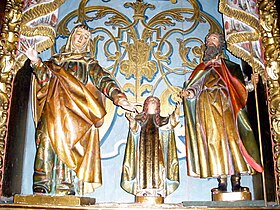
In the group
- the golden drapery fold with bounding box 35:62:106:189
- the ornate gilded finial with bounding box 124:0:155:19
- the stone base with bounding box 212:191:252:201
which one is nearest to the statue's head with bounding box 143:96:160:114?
the golden drapery fold with bounding box 35:62:106:189

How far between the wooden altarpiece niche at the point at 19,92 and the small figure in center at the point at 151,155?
0.59m

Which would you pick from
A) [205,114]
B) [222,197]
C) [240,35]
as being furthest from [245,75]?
[222,197]

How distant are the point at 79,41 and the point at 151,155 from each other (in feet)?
2.95

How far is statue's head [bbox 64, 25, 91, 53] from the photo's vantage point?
289 cm

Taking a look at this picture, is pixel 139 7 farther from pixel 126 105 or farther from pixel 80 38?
pixel 126 105

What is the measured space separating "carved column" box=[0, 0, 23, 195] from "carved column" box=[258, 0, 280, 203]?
1545 millimetres

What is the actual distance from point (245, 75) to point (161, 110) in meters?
0.63

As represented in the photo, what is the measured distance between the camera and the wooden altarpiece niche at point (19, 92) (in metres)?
2.50

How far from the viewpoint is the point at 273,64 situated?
106 inches

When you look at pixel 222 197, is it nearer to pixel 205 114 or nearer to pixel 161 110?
pixel 205 114

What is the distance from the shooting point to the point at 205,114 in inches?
107

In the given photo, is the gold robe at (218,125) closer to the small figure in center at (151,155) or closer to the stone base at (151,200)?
the small figure in center at (151,155)

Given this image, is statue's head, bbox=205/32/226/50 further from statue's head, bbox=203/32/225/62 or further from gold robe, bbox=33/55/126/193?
gold robe, bbox=33/55/126/193

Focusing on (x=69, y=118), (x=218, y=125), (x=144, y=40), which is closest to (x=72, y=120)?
→ (x=69, y=118)
